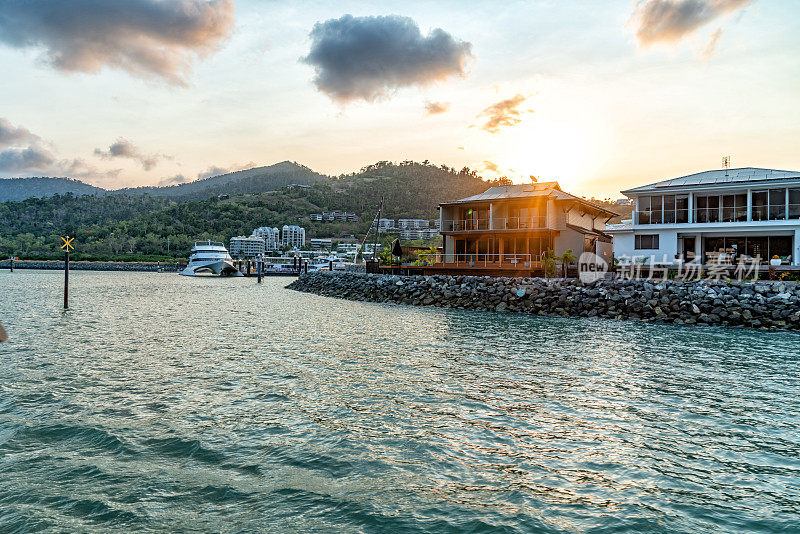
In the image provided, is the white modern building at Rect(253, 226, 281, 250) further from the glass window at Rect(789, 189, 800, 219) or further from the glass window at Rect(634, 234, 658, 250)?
the glass window at Rect(789, 189, 800, 219)

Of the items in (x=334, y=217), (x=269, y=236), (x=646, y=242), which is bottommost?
(x=646, y=242)

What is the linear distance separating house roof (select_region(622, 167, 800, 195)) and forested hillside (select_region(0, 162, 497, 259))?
378ft

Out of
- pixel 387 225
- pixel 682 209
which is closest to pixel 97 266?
pixel 387 225

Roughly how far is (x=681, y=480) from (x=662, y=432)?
6.20 ft

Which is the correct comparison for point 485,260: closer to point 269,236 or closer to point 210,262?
point 210,262

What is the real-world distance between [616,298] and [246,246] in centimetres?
11854

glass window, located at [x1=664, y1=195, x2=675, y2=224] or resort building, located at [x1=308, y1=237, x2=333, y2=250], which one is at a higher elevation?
resort building, located at [x1=308, y1=237, x2=333, y2=250]

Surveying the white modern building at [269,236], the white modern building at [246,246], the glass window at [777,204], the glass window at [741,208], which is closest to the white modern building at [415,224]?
the white modern building at [269,236]

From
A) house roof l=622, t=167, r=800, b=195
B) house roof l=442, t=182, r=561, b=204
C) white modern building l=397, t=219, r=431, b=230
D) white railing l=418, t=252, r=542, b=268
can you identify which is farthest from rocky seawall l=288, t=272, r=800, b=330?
white modern building l=397, t=219, r=431, b=230

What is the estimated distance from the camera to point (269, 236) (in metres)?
144

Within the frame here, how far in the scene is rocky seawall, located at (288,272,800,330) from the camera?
22391 millimetres

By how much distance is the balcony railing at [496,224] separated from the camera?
124 ft

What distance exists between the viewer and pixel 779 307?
2200cm

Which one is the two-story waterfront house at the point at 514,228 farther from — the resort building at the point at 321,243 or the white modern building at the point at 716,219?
the resort building at the point at 321,243
